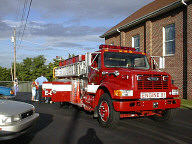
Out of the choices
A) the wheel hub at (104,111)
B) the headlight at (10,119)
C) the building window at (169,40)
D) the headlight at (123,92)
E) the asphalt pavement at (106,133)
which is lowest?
the asphalt pavement at (106,133)

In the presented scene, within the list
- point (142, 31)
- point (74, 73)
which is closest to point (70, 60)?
point (74, 73)

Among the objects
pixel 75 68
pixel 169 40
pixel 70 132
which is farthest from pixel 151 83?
pixel 169 40

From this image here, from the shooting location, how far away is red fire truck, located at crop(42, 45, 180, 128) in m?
5.80

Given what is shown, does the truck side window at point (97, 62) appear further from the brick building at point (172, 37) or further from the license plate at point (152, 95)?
the brick building at point (172, 37)

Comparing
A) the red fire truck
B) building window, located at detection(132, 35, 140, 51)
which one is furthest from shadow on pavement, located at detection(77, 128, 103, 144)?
building window, located at detection(132, 35, 140, 51)

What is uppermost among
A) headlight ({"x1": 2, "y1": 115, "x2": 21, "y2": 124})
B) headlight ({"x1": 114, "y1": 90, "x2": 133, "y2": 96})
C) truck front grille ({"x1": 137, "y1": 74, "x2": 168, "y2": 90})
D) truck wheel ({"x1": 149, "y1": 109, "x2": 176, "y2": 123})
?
truck front grille ({"x1": 137, "y1": 74, "x2": 168, "y2": 90})

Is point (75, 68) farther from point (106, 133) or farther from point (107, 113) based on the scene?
point (106, 133)

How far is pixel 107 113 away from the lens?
6.09 meters

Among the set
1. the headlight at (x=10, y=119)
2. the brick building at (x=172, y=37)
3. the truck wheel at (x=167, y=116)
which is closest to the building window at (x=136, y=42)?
the brick building at (x=172, y=37)

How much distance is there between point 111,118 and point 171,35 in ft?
36.8

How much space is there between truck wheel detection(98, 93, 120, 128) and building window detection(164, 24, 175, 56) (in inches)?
408

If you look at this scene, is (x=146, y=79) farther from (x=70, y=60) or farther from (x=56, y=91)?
(x=70, y=60)

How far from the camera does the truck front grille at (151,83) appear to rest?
5.94 m

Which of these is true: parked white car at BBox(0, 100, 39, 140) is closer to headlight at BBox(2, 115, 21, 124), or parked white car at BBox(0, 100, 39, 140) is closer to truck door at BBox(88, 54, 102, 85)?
headlight at BBox(2, 115, 21, 124)
